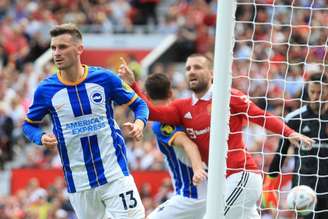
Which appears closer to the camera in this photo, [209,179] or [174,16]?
[209,179]

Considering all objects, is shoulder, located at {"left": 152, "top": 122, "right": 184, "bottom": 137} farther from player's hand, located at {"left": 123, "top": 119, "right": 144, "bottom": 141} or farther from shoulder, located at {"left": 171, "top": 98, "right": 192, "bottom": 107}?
player's hand, located at {"left": 123, "top": 119, "right": 144, "bottom": 141}

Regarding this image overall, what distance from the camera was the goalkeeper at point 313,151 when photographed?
33.2 ft

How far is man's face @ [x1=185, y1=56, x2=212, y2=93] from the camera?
991cm

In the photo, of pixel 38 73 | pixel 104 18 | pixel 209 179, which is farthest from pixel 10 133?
pixel 209 179

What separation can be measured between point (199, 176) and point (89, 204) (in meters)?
1.03

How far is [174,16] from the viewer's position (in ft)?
76.2

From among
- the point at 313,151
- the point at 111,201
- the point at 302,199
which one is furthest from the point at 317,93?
the point at 111,201

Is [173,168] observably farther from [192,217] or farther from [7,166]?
[7,166]

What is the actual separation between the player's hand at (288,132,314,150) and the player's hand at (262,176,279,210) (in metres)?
0.67

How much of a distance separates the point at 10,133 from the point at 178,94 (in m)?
3.15

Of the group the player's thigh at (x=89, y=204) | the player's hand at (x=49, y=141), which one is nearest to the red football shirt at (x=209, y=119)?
the player's thigh at (x=89, y=204)

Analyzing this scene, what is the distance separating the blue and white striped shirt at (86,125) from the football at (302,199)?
5.71 ft

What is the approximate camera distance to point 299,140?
31.3 ft

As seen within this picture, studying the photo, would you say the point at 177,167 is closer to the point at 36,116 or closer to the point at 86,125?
the point at 86,125
